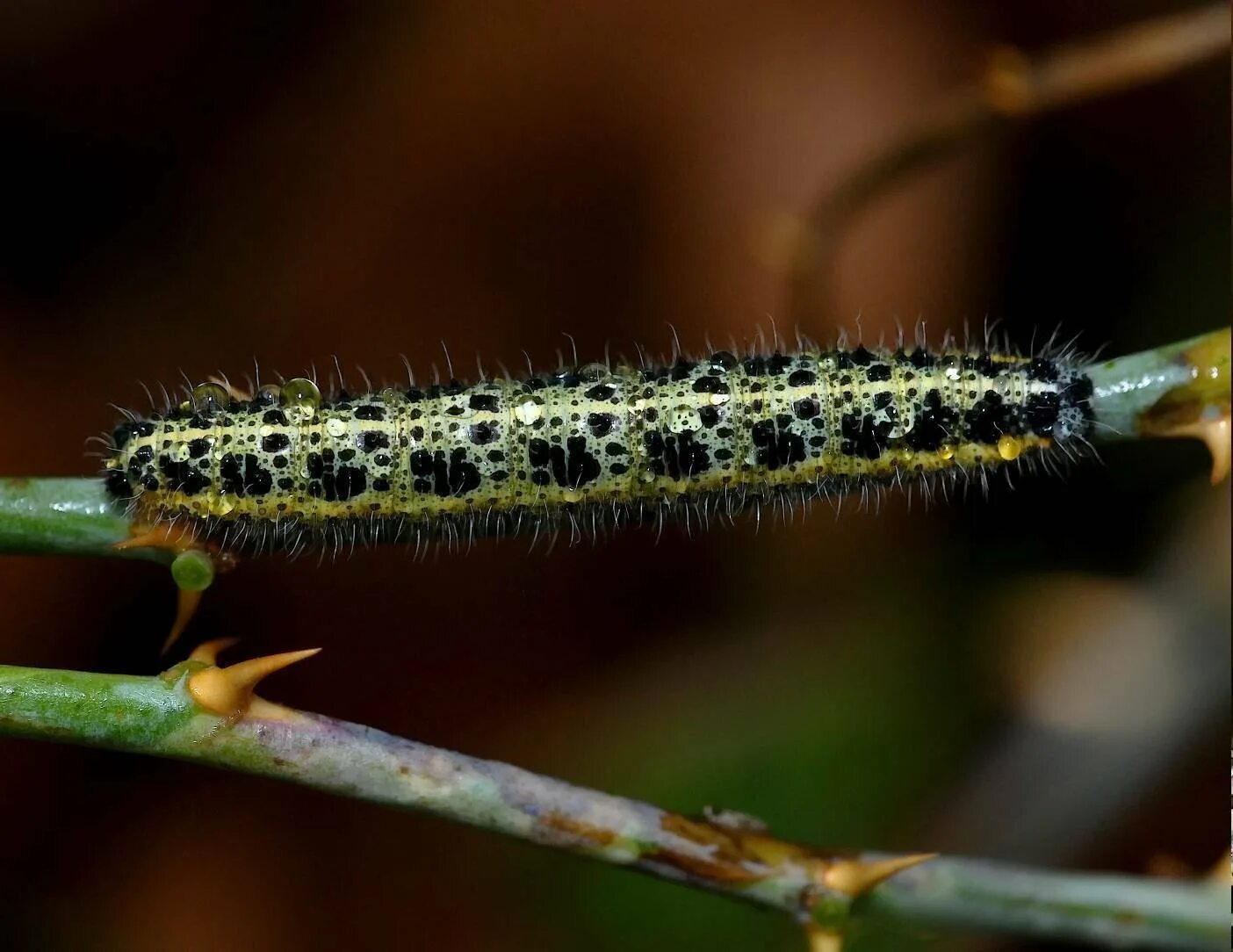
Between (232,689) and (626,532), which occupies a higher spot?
(626,532)

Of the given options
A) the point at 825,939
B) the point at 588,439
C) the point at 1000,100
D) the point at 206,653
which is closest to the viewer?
the point at 206,653

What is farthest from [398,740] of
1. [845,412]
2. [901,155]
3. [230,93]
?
[230,93]

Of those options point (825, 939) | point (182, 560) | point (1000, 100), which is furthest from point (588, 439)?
point (1000, 100)

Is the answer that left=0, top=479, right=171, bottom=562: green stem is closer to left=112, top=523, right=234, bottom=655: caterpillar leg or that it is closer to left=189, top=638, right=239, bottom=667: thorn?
left=112, top=523, right=234, bottom=655: caterpillar leg

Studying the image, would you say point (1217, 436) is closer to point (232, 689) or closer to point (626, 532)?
point (232, 689)

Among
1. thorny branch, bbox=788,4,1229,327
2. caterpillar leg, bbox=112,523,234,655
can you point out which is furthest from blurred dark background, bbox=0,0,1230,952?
caterpillar leg, bbox=112,523,234,655

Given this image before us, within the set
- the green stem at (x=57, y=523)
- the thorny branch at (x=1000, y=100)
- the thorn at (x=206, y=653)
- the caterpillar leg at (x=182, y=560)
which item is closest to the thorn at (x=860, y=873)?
the thorn at (x=206, y=653)

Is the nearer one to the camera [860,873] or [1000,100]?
[860,873]
